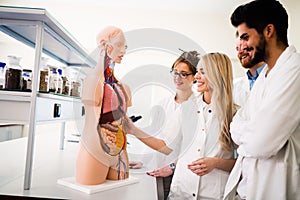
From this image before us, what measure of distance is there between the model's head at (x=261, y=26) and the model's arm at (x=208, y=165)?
0.40 meters

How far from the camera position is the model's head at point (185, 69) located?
837 millimetres

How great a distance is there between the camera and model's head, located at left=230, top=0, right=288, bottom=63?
90cm

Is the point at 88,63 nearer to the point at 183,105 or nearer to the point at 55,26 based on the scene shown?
the point at 55,26

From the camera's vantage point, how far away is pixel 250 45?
0.94m

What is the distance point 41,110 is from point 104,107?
10.6 inches

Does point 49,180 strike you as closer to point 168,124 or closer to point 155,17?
point 168,124

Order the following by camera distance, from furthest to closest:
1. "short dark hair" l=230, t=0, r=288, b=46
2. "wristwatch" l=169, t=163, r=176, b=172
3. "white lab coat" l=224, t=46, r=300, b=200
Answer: "wristwatch" l=169, t=163, r=176, b=172
"short dark hair" l=230, t=0, r=288, b=46
"white lab coat" l=224, t=46, r=300, b=200

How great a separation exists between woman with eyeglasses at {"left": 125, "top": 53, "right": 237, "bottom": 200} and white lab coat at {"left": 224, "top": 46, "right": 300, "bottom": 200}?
49 mm

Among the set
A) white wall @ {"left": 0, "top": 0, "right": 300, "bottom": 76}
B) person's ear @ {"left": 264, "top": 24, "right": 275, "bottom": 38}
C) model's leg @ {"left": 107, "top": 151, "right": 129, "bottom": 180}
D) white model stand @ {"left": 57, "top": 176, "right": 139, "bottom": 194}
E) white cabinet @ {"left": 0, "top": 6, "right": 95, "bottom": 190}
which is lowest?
white model stand @ {"left": 57, "top": 176, "right": 139, "bottom": 194}

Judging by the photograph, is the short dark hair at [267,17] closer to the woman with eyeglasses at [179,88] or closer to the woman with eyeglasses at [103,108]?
the woman with eyeglasses at [179,88]

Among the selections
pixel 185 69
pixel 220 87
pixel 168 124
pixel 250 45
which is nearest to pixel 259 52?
pixel 250 45

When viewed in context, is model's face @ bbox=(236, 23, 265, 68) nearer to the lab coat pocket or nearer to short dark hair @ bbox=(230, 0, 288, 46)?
short dark hair @ bbox=(230, 0, 288, 46)

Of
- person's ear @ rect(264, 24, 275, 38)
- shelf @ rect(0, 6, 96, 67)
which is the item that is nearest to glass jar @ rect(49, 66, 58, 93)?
shelf @ rect(0, 6, 96, 67)

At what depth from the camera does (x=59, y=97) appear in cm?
106
